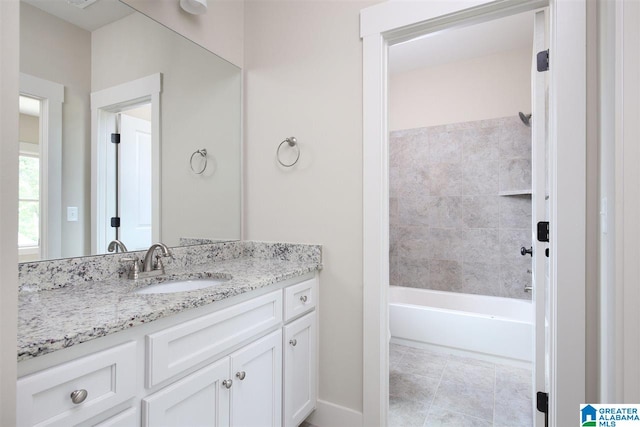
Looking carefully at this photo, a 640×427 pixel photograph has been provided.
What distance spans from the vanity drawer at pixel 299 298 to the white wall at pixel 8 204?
101cm

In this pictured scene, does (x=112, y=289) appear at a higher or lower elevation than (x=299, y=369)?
higher

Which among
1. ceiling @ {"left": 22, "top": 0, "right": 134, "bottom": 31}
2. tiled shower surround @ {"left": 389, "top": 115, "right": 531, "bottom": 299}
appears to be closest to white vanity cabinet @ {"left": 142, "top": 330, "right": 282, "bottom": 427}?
ceiling @ {"left": 22, "top": 0, "right": 134, "bottom": 31}

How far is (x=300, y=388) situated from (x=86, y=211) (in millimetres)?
1207

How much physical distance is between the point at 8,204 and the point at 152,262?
1.01 meters

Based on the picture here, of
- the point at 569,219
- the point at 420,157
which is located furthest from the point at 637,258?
the point at 420,157

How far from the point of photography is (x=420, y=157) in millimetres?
3344

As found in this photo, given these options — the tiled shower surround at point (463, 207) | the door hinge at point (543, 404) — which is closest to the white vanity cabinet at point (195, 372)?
the door hinge at point (543, 404)

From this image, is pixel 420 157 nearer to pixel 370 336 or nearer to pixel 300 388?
pixel 370 336

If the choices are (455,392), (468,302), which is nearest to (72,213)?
(455,392)

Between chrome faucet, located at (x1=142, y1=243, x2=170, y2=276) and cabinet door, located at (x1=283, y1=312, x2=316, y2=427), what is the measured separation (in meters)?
0.61

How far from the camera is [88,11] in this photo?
1236mm

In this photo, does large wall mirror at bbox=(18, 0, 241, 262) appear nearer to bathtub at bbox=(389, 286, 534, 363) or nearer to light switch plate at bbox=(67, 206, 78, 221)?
light switch plate at bbox=(67, 206, 78, 221)

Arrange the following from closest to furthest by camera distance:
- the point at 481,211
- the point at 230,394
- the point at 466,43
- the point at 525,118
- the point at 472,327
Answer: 1. the point at 230,394
2. the point at 472,327
3. the point at 525,118
4. the point at 466,43
5. the point at 481,211

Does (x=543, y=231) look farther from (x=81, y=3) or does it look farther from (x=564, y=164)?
(x=81, y=3)
